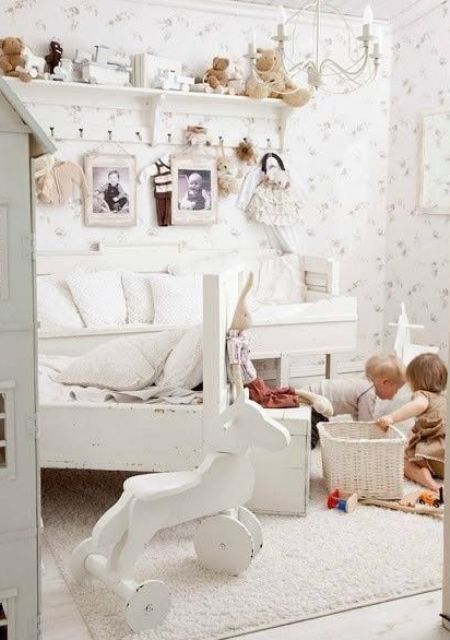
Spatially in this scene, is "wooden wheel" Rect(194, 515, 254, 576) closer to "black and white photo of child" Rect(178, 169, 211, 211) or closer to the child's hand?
the child's hand

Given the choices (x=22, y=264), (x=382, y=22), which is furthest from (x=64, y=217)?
(x=22, y=264)

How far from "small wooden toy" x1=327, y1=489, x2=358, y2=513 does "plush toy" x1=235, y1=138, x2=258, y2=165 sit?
2533 millimetres

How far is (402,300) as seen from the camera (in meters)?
5.43

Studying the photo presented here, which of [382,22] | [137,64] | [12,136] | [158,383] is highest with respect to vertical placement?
[382,22]

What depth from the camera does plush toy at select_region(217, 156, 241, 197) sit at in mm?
4938

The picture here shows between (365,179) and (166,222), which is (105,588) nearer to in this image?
(166,222)

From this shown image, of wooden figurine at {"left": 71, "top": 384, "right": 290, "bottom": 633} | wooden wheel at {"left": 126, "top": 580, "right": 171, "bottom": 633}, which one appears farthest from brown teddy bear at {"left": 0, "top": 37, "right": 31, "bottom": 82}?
wooden wheel at {"left": 126, "top": 580, "right": 171, "bottom": 633}

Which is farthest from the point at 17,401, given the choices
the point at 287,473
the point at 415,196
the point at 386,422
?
the point at 415,196

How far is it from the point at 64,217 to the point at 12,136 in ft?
9.42

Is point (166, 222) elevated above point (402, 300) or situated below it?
above

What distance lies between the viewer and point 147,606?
2143 millimetres

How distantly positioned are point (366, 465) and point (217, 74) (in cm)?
269

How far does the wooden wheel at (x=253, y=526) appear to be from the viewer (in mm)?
2623

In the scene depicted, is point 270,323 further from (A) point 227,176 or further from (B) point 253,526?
(B) point 253,526
